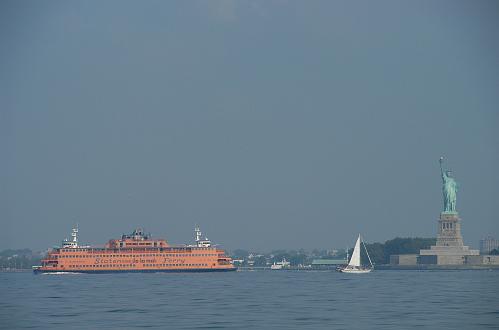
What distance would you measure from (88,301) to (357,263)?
108359 millimetres

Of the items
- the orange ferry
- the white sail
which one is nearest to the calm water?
the orange ferry

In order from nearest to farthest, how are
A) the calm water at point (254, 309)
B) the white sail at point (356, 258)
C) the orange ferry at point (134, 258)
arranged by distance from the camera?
the calm water at point (254, 309)
the orange ferry at point (134, 258)
the white sail at point (356, 258)

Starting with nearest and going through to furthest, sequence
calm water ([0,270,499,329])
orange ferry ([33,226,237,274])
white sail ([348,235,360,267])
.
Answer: calm water ([0,270,499,329]), orange ferry ([33,226,237,274]), white sail ([348,235,360,267])

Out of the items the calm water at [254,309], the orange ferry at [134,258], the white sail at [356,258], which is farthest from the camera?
the white sail at [356,258]

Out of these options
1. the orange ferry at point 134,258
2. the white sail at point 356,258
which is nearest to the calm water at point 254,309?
Answer: the orange ferry at point 134,258

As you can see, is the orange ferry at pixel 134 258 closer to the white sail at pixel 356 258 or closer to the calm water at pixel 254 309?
the white sail at pixel 356 258

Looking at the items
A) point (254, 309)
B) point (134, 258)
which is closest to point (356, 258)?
point (134, 258)

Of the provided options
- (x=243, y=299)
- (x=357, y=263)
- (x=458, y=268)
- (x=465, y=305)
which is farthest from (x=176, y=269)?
(x=465, y=305)

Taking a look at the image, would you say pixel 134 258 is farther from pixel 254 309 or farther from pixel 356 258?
pixel 254 309

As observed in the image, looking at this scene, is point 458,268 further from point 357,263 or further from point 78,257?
point 78,257

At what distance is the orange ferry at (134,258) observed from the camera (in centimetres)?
16412

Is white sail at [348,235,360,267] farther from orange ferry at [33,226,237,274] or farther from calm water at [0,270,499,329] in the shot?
calm water at [0,270,499,329]

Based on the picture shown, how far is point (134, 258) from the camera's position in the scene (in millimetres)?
166125

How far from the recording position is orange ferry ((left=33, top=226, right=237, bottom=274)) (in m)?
164
